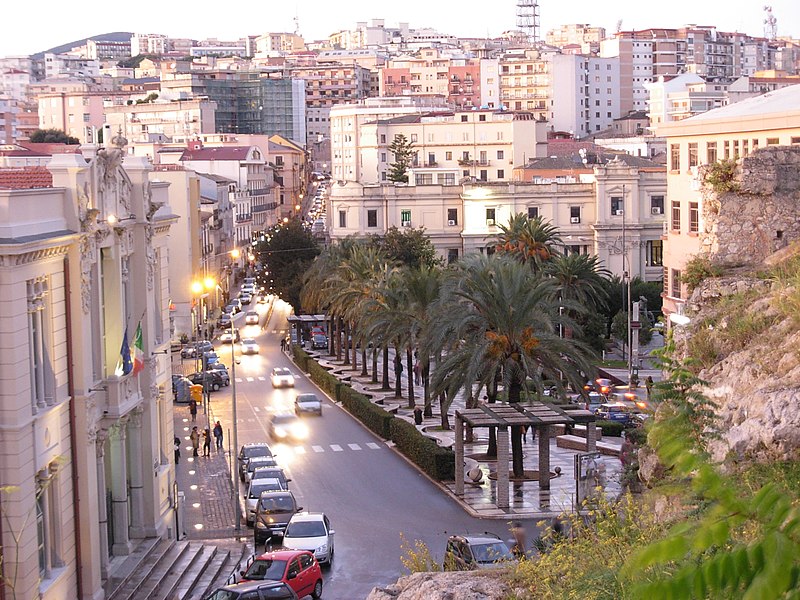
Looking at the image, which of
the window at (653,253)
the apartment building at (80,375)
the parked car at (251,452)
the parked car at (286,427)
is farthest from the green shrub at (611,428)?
the window at (653,253)

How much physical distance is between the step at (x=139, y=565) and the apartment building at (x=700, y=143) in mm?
16431

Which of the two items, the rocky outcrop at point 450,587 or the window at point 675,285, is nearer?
the rocky outcrop at point 450,587

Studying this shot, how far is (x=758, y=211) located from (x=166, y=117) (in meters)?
151

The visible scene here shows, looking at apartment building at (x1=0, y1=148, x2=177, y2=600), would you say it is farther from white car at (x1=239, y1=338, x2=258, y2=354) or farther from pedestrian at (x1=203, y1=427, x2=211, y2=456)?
white car at (x1=239, y1=338, x2=258, y2=354)

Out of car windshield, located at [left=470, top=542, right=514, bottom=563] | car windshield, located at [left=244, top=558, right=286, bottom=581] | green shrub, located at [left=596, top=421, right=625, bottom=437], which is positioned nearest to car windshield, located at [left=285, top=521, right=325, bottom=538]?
car windshield, located at [left=244, top=558, right=286, bottom=581]

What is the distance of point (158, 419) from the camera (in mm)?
29203

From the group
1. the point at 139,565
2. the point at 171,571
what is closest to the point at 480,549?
the point at 171,571

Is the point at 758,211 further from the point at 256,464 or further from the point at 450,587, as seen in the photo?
the point at 256,464

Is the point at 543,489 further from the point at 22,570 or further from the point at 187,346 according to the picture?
the point at 187,346

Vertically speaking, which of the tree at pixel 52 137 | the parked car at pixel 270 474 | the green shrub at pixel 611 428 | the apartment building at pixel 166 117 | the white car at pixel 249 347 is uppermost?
the apartment building at pixel 166 117

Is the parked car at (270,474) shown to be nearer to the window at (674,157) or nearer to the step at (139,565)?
the step at (139,565)

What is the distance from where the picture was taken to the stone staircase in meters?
24.5

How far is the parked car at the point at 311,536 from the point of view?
95.3ft

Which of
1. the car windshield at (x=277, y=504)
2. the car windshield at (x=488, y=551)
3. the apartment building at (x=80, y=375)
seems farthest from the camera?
the car windshield at (x=277, y=504)
